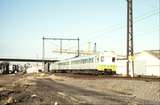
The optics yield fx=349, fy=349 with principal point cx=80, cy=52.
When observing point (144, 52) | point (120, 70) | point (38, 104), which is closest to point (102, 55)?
point (120, 70)

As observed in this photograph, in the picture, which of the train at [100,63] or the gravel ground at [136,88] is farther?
the train at [100,63]

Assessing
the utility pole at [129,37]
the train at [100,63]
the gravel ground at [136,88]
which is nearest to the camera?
the gravel ground at [136,88]

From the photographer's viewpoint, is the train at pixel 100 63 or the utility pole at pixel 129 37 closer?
the utility pole at pixel 129 37

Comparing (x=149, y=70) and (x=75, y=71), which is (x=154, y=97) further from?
(x=75, y=71)

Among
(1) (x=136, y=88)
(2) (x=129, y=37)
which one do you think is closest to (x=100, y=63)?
(2) (x=129, y=37)

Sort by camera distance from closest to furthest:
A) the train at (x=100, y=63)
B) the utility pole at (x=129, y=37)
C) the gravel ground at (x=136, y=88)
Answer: the gravel ground at (x=136, y=88) → the utility pole at (x=129, y=37) → the train at (x=100, y=63)

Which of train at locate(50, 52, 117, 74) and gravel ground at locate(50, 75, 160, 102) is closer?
gravel ground at locate(50, 75, 160, 102)

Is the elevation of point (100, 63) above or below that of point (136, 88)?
above

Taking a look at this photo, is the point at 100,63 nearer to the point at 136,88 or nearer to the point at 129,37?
the point at 129,37

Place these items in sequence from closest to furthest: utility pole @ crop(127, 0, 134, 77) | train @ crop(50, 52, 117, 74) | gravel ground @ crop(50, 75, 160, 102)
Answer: gravel ground @ crop(50, 75, 160, 102)
utility pole @ crop(127, 0, 134, 77)
train @ crop(50, 52, 117, 74)

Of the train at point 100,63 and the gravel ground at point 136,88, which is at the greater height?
the train at point 100,63

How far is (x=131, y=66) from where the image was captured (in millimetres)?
35969

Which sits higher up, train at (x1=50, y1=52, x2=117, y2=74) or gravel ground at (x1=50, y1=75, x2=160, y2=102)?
train at (x1=50, y1=52, x2=117, y2=74)

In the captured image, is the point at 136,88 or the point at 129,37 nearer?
the point at 136,88
